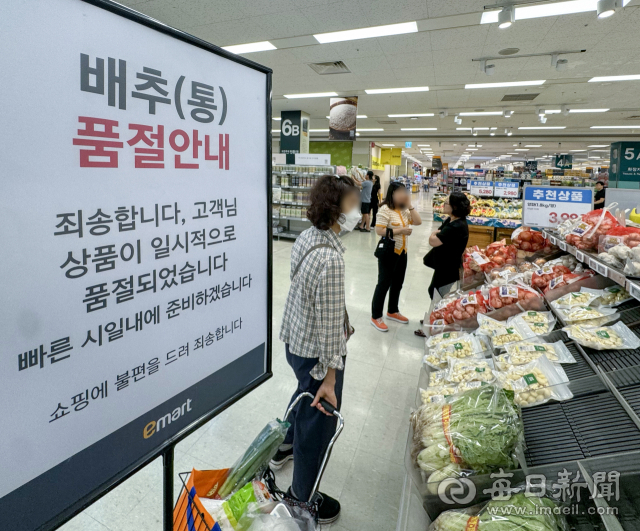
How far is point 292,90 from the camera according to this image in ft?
29.2

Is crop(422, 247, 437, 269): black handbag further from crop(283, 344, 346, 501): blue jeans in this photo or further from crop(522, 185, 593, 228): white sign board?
crop(283, 344, 346, 501): blue jeans

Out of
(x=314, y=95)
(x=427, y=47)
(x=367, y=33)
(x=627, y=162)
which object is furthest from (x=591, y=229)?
(x=627, y=162)

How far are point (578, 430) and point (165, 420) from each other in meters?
1.46

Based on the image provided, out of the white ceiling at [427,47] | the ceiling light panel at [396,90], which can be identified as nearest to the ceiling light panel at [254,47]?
the white ceiling at [427,47]

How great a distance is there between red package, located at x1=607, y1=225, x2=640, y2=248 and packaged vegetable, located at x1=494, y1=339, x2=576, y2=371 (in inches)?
23.7

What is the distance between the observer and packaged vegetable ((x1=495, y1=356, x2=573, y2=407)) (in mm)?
1642

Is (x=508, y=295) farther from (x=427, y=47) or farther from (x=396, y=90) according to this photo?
(x=396, y=90)

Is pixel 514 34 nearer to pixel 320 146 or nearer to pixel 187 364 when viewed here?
pixel 187 364

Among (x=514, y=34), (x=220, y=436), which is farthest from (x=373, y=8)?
(x=220, y=436)

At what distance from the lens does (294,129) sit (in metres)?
11.8

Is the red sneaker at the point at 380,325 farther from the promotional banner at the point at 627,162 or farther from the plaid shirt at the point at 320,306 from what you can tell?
the promotional banner at the point at 627,162

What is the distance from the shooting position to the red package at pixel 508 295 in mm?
2514

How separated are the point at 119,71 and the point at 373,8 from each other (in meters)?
4.61

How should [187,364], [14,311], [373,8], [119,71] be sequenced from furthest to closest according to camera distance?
[373,8]
[187,364]
[119,71]
[14,311]
